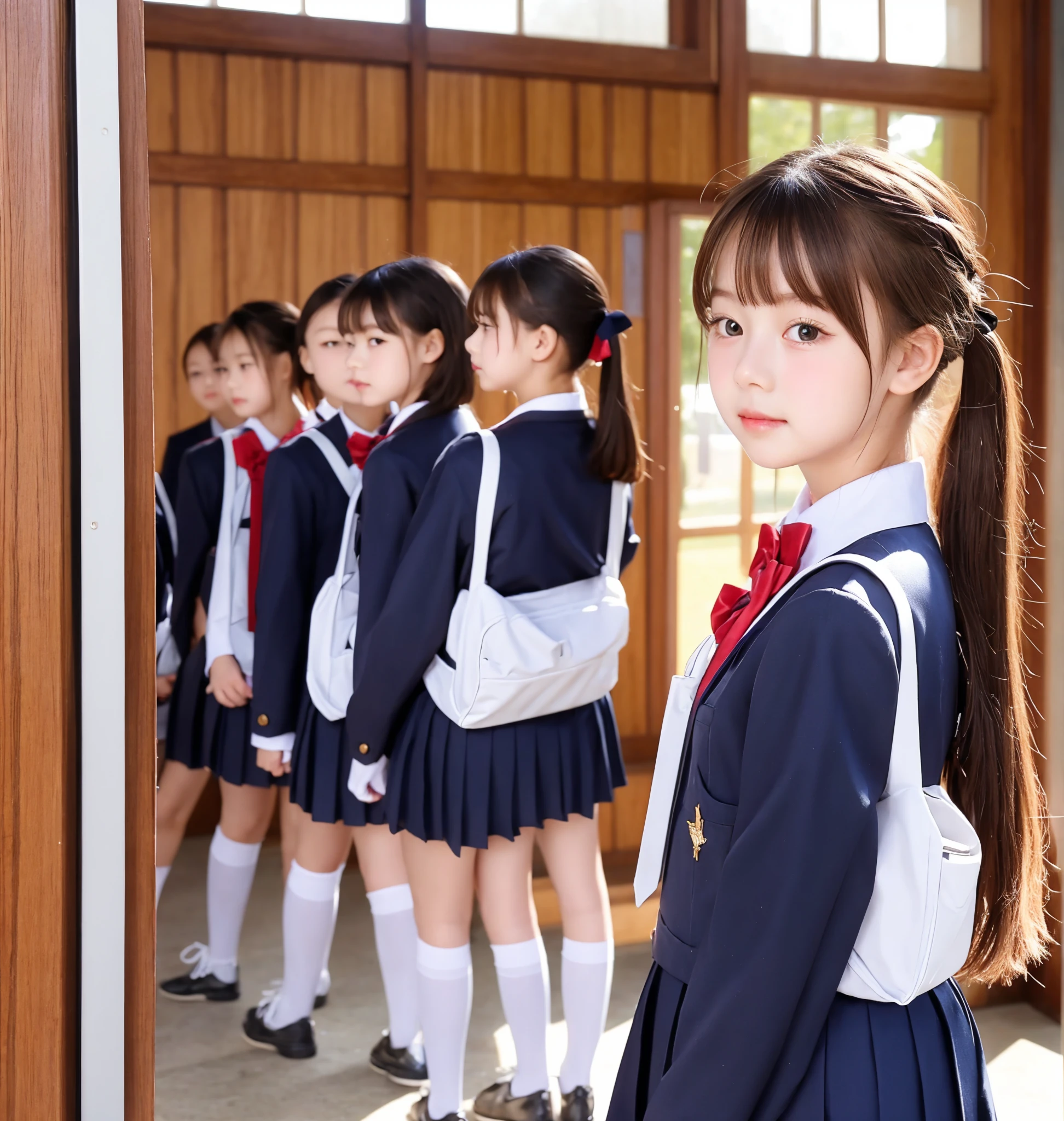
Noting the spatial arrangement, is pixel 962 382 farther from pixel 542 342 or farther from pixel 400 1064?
pixel 400 1064

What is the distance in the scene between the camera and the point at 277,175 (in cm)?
362

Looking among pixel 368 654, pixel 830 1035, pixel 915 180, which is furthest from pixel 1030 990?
pixel 915 180

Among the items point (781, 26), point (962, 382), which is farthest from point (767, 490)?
point (962, 382)

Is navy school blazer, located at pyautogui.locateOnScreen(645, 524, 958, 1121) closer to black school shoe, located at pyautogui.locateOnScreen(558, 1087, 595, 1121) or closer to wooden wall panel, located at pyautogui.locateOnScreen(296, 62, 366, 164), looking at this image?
black school shoe, located at pyautogui.locateOnScreen(558, 1087, 595, 1121)

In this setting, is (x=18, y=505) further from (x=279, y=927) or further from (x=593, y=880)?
(x=279, y=927)

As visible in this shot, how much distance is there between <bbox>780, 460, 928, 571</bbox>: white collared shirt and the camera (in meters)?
1.05

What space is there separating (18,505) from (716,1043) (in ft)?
2.26

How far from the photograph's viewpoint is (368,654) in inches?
80.5

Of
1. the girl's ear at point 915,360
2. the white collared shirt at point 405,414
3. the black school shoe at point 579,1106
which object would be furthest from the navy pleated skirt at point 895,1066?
the white collared shirt at point 405,414

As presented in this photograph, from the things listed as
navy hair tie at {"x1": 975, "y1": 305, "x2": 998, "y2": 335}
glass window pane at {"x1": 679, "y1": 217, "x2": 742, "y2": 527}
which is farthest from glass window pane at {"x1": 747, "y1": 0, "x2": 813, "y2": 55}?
navy hair tie at {"x1": 975, "y1": 305, "x2": 998, "y2": 335}

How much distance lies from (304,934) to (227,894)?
0.37 metres

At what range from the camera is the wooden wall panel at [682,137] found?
3.73 meters

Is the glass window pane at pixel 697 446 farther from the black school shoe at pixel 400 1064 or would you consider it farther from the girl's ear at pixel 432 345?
the black school shoe at pixel 400 1064

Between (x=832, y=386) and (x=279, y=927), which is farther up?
(x=832, y=386)
